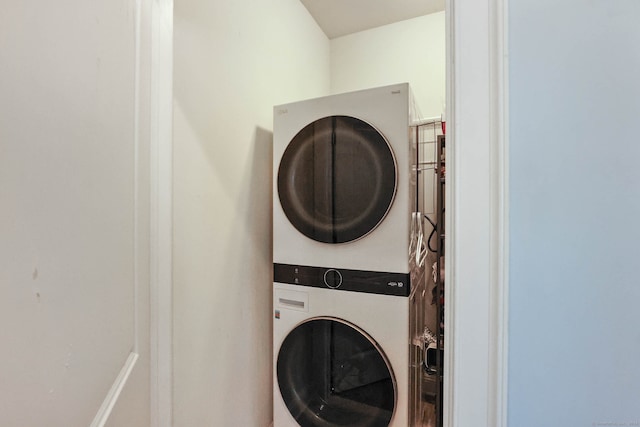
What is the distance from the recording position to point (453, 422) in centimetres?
61

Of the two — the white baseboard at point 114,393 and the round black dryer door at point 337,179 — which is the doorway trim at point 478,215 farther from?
the white baseboard at point 114,393

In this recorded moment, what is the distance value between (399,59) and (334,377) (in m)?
2.10

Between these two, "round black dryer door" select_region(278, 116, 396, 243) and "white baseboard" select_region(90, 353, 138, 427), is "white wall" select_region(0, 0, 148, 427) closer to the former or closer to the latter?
"white baseboard" select_region(90, 353, 138, 427)

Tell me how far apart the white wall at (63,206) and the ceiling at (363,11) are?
1.61 m

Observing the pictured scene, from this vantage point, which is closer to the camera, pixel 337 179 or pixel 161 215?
pixel 161 215

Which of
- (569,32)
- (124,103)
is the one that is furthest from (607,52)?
(124,103)

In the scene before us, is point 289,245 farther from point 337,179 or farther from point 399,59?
point 399,59

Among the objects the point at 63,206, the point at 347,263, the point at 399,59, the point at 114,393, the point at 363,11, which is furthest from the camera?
the point at 399,59

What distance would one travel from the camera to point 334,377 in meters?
1.38

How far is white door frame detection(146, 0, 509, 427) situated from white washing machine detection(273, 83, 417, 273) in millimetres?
584

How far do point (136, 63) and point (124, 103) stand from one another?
0.14 m

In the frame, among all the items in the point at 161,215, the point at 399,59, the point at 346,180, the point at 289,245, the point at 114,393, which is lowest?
the point at 114,393

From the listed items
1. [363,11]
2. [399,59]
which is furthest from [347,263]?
[363,11]

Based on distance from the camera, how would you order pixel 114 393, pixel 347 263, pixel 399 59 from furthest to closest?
pixel 399 59
pixel 347 263
pixel 114 393
